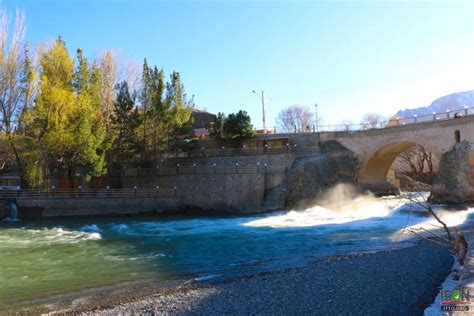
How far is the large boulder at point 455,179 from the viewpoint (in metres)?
30.6

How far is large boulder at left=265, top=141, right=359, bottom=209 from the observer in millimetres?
34750

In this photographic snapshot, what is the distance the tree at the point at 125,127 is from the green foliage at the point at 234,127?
9064mm

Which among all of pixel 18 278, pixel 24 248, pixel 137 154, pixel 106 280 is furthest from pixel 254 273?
A: pixel 137 154

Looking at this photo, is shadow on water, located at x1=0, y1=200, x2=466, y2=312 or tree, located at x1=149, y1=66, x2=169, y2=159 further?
tree, located at x1=149, y1=66, x2=169, y2=159

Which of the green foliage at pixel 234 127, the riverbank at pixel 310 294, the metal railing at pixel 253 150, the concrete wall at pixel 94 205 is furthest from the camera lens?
the green foliage at pixel 234 127

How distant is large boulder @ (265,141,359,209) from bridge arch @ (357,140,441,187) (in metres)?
1.75

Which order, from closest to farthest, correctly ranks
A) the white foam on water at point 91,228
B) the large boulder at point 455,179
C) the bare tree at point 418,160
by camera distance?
the white foam on water at point 91,228
the large boulder at point 455,179
the bare tree at point 418,160

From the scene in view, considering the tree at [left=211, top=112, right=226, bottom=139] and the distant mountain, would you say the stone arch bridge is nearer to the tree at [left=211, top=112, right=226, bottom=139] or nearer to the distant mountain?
the tree at [left=211, top=112, right=226, bottom=139]

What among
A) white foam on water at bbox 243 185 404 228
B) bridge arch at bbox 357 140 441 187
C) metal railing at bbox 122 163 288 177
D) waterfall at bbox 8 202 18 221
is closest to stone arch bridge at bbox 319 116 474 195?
bridge arch at bbox 357 140 441 187

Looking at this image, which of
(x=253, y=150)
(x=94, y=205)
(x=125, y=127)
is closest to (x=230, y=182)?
(x=253, y=150)

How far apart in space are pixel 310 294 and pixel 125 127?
31424mm

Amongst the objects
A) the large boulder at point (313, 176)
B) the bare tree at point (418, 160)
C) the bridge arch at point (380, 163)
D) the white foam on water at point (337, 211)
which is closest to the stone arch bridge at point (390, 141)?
the bridge arch at point (380, 163)

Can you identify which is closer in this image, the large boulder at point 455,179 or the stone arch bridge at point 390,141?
the large boulder at point 455,179

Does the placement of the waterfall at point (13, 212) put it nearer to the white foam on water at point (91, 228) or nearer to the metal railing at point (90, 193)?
the metal railing at point (90, 193)
